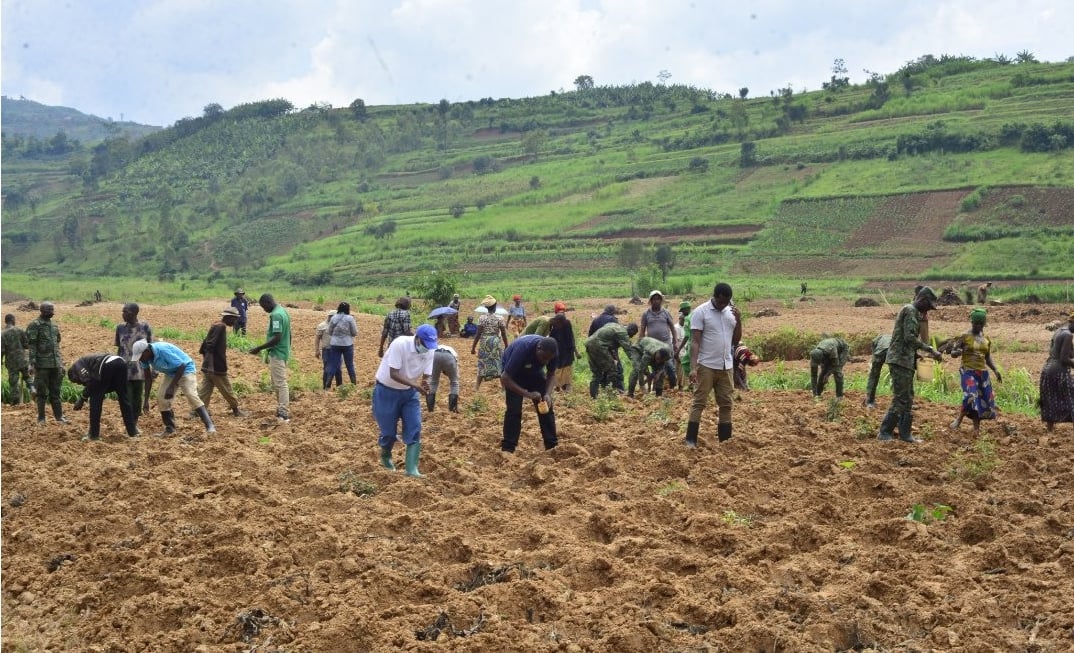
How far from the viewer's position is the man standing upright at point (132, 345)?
10.3 meters

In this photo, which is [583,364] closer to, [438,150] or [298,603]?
[298,603]

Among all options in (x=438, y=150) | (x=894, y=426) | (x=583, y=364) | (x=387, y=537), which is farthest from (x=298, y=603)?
(x=438, y=150)

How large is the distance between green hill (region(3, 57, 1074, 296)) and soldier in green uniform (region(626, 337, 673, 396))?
101 feet

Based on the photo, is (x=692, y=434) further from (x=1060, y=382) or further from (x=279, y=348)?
(x=279, y=348)

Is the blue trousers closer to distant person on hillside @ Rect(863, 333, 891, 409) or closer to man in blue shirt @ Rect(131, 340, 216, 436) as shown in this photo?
man in blue shirt @ Rect(131, 340, 216, 436)

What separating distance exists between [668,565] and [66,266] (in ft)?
282

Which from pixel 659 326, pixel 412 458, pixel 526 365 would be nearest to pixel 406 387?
pixel 412 458

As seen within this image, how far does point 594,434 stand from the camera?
10102 millimetres

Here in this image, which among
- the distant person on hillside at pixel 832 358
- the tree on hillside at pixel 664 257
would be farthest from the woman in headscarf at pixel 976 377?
the tree on hillside at pixel 664 257

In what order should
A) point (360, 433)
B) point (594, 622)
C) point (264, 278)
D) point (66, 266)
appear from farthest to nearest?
point (66, 266), point (264, 278), point (360, 433), point (594, 622)

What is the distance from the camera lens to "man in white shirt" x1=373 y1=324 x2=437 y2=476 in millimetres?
8180

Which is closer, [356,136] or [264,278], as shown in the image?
[264,278]

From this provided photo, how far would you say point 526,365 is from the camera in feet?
28.9

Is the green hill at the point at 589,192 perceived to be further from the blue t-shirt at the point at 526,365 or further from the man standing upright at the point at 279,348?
the blue t-shirt at the point at 526,365
